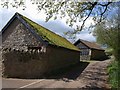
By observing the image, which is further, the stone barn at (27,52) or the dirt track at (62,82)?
the stone barn at (27,52)

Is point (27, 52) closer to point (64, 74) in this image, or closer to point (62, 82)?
point (64, 74)

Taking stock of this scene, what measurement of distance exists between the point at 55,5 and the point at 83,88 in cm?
640

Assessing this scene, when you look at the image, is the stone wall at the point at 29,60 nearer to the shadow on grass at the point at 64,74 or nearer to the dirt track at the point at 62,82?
the shadow on grass at the point at 64,74

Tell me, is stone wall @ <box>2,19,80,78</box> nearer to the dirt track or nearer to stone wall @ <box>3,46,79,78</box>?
stone wall @ <box>3,46,79,78</box>

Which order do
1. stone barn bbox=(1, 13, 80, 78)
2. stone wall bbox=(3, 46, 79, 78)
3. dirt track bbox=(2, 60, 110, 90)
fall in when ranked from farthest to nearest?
1. stone barn bbox=(1, 13, 80, 78)
2. stone wall bbox=(3, 46, 79, 78)
3. dirt track bbox=(2, 60, 110, 90)

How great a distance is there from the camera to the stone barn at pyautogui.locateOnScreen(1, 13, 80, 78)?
2122 centimetres

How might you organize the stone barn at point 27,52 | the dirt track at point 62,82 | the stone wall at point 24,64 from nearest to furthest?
the dirt track at point 62,82, the stone wall at point 24,64, the stone barn at point 27,52

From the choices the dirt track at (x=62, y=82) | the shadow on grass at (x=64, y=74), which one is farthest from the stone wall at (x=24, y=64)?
the dirt track at (x=62, y=82)

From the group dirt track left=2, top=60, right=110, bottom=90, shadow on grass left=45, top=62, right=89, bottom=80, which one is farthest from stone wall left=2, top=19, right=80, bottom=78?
dirt track left=2, top=60, right=110, bottom=90

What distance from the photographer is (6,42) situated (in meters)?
26.9

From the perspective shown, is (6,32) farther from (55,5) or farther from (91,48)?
(91,48)

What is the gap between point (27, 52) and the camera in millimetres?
21641

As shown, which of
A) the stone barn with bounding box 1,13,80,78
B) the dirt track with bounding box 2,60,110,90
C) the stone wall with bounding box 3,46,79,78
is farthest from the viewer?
the stone barn with bounding box 1,13,80,78

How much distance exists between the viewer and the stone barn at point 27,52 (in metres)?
21.2
